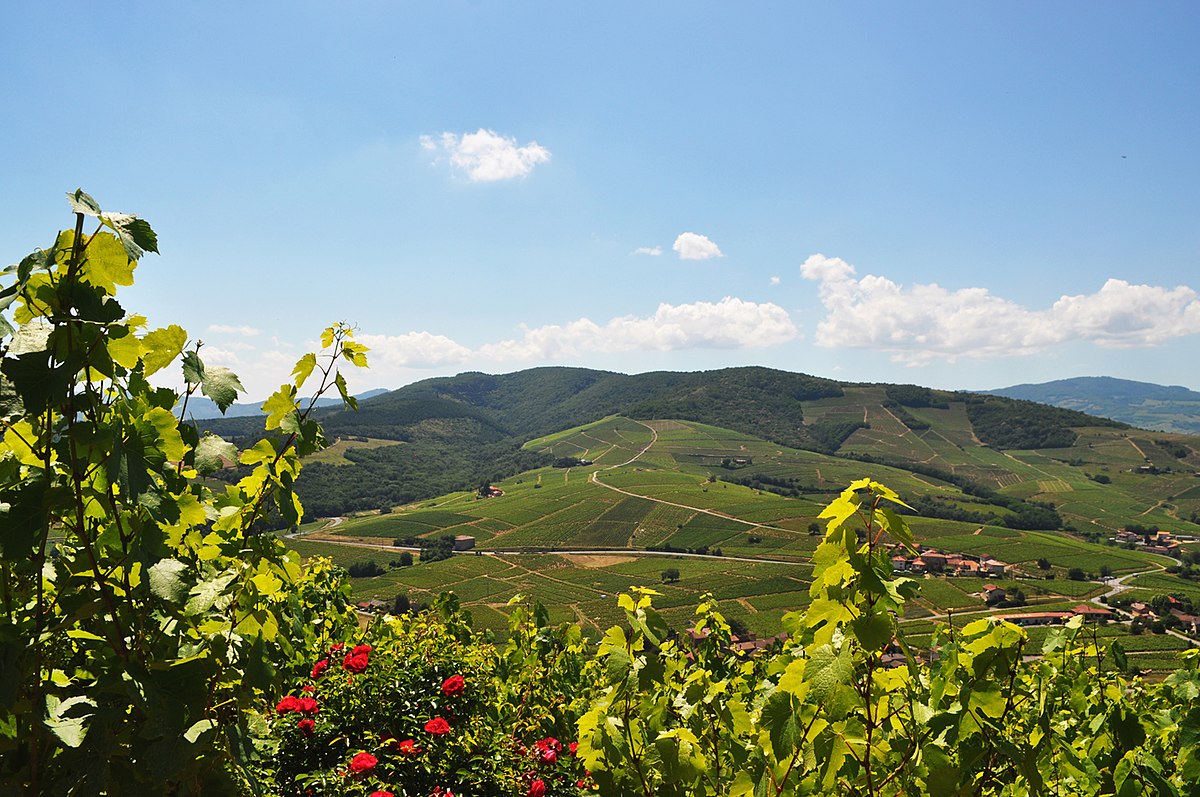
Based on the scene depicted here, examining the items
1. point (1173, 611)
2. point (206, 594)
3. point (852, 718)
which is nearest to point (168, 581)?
point (206, 594)

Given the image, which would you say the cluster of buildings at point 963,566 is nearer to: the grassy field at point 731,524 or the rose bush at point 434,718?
the grassy field at point 731,524

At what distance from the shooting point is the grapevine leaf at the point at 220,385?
216 centimetres

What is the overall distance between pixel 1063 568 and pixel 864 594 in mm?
107935

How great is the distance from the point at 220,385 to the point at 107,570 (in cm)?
72

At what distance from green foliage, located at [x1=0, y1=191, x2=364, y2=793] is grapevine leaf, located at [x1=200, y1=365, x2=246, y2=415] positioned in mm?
10

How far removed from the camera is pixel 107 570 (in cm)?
178

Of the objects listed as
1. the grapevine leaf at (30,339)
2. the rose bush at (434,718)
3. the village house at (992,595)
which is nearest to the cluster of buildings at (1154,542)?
the village house at (992,595)

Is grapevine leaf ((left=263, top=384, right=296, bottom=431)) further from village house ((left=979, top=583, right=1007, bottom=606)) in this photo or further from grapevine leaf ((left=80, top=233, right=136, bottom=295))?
village house ((left=979, top=583, right=1007, bottom=606))

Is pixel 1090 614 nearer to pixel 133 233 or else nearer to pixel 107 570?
pixel 107 570

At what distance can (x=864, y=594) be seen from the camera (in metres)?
1.87

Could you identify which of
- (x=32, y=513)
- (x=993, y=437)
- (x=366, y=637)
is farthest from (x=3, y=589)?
(x=993, y=437)

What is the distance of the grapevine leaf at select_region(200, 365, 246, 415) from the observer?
7.07 feet

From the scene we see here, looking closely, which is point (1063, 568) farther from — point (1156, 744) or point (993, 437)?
point (993, 437)

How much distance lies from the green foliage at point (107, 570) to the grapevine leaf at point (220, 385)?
0.03ft
